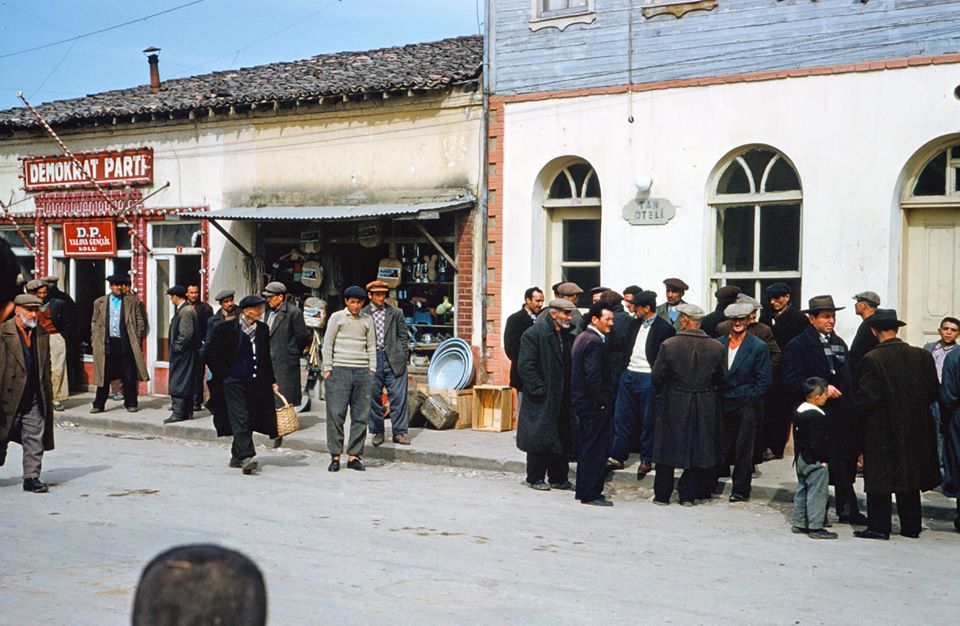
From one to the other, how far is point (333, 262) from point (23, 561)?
35.0ft

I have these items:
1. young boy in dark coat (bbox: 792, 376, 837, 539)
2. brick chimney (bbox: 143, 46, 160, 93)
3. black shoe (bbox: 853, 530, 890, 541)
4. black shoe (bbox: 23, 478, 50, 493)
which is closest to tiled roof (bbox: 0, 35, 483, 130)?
brick chimney (bbox: 143, 46, 160, 93)

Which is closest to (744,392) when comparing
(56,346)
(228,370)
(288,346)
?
(228,370)

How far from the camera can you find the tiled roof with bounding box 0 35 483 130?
1694cm

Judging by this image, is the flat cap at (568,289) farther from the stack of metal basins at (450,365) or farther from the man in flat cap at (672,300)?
the stack of metal basins at (450,365)

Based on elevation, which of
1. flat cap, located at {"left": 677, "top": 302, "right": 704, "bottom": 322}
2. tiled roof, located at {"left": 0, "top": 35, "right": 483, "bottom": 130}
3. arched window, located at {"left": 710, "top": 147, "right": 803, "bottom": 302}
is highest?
tiled roof, located at {"left": 0, "top": 35, "right": 483, "bottom": 130}

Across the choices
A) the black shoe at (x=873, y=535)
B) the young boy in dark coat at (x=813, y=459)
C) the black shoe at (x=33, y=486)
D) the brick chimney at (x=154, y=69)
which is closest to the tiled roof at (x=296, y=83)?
the brick chimney at (x=154, y=69)

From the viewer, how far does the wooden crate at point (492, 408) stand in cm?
1544

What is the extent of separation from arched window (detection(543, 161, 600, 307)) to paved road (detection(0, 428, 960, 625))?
446 centimetres

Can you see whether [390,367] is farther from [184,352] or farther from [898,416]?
[898,416]

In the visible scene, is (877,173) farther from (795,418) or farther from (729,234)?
(795,418)

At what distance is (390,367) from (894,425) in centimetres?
656

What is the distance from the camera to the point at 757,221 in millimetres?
14031

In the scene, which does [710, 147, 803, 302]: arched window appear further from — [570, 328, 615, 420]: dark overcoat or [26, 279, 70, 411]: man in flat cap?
[26, 279, 70, 411]: man in flat cap

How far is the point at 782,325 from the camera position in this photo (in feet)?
39.0
